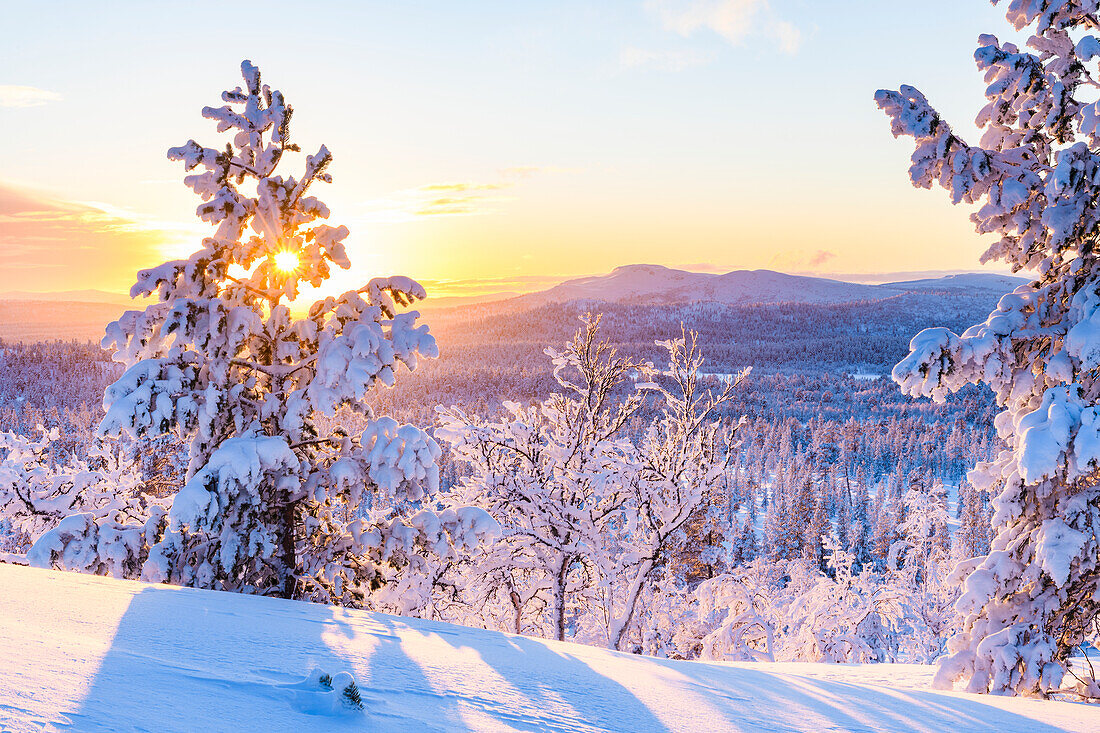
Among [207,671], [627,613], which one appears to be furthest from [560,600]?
[207,671]

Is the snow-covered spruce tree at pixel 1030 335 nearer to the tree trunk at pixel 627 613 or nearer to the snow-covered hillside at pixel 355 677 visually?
the snow-covered hillside at pixel 355 677

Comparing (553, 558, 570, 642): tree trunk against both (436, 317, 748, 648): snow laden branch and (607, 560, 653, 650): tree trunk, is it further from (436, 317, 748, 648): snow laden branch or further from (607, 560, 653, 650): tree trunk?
(607, 560, 653, 650): tree trunk

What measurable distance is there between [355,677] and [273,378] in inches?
222

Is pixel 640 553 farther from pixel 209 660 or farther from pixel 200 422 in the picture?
pixel 209 660

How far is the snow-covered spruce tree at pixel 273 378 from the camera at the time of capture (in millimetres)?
7246

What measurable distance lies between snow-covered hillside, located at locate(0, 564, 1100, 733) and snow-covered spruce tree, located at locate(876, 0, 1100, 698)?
208 centimetres

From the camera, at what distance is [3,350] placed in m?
196

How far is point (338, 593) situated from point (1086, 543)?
25.9 feet

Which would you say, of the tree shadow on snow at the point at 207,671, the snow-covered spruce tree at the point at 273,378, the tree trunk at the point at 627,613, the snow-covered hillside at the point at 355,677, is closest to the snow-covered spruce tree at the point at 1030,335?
the snow-covered hillside at the point at 355,677

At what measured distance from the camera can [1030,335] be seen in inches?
277

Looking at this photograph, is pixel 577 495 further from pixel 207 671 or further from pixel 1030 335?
pixel 207 671

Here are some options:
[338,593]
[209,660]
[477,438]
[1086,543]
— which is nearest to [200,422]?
[338,593]

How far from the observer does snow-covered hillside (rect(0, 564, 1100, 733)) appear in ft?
7.79

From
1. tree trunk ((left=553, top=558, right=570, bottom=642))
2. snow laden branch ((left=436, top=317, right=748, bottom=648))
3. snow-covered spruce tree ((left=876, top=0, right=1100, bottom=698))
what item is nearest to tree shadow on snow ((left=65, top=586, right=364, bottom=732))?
snow-covered spruce tree ((left=876, top=0, right=1100, bottom=698))
